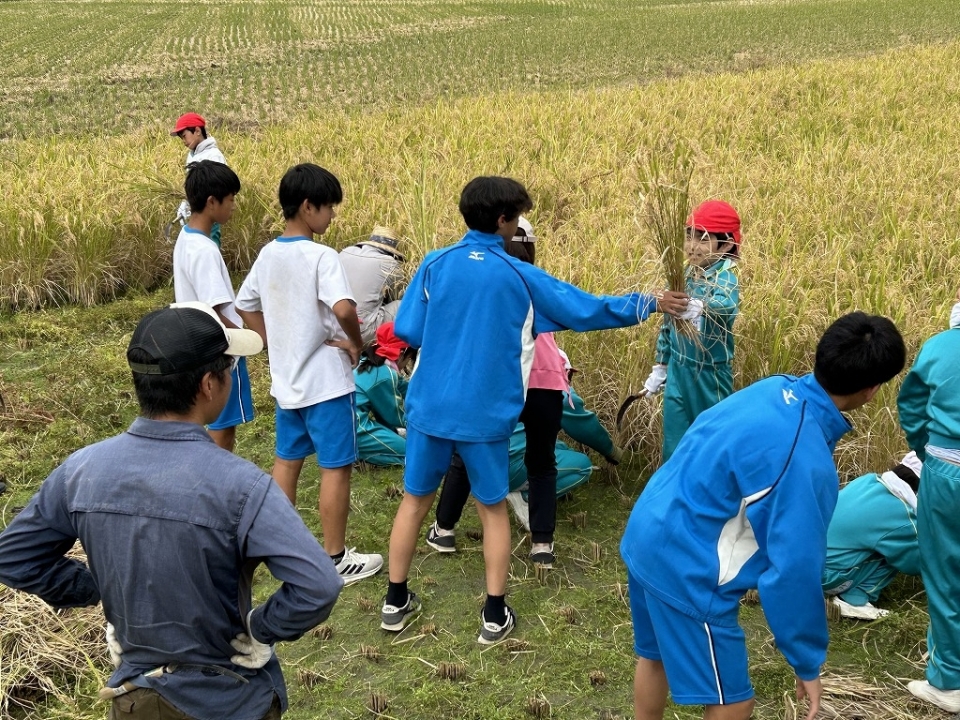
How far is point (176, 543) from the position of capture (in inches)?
60.9

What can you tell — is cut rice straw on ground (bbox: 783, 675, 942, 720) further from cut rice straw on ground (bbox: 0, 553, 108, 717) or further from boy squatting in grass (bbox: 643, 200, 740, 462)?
cut rice straw on ground (bbox: 0, 553, 108, 717)

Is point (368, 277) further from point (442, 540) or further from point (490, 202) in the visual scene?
point (490, 202)

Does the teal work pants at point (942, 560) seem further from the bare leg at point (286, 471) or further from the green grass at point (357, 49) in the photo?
the green grass at point (357, 49)

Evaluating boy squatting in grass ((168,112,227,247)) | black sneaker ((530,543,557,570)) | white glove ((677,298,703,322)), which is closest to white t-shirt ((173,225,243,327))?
black sneaker ((530,543,557,570))

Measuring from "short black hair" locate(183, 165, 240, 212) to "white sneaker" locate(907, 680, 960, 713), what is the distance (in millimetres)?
2897

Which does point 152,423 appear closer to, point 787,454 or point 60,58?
point 787,454

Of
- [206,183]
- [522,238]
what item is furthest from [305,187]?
[522,238]

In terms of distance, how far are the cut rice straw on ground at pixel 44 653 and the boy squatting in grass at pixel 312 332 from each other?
0.87m

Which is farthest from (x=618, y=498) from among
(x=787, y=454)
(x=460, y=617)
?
(x=787, y=454)

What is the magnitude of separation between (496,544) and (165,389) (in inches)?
62.1

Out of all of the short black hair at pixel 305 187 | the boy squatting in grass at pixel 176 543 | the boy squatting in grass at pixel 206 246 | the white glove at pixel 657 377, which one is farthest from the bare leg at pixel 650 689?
the boy squatting in grass at pixel 206 246

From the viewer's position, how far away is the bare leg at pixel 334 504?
10.7ft

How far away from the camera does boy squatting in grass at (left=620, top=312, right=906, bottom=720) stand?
1.79 metres

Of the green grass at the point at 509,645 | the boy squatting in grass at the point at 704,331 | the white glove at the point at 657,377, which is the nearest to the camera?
the green grass at the point at 509,645
